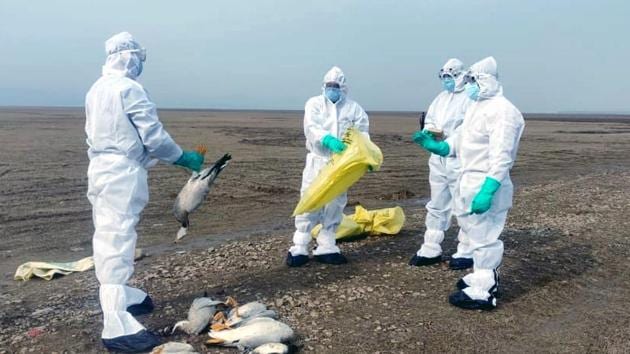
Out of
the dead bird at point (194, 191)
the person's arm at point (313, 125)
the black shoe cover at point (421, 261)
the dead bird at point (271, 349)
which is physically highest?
the person's arm at point (313, 125)

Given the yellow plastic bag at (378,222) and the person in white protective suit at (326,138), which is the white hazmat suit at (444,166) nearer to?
the person in white protective suit at (326,138)

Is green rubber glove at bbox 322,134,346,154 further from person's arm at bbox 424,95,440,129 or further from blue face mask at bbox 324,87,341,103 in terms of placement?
person's arm at bbox 424,95,440,129

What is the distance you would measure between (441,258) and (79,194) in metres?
8.15

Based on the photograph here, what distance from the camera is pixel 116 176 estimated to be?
4086mm

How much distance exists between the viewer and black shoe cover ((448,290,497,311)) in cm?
502

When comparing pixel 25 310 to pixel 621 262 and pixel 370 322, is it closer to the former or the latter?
pixel 370 322

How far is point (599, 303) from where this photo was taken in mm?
5430

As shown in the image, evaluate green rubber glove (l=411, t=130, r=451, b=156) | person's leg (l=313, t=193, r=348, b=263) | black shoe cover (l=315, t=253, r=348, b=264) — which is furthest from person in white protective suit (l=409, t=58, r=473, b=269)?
person's leg (l=313, t=193, r=348, b=263)

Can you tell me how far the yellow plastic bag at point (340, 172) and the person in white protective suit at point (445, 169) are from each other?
2.88 ft

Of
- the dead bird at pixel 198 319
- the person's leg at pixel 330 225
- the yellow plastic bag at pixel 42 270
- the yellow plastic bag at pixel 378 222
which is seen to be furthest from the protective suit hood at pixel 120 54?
the yellow plastic bag at pixel 378 222

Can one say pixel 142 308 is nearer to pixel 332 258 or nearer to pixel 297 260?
pixel 297 260

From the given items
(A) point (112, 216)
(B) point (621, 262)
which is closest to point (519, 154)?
(B) point (621, 262)

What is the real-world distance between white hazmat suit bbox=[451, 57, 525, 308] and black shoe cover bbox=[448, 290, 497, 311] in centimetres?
1

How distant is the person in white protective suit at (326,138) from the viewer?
5.96 metres
